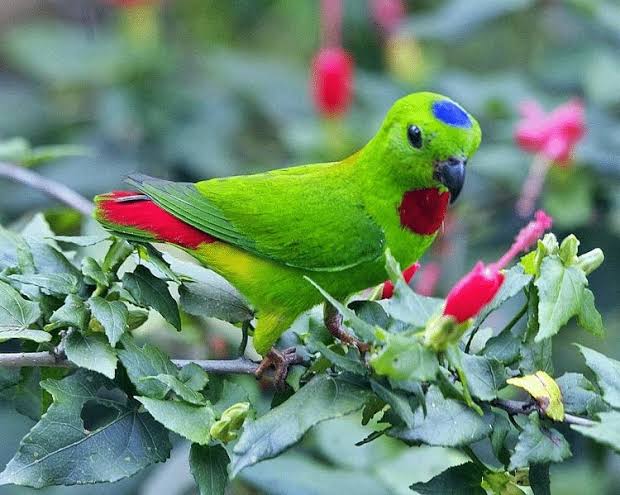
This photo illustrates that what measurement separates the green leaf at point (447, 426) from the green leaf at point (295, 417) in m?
0.07

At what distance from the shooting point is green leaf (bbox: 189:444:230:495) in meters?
1.31

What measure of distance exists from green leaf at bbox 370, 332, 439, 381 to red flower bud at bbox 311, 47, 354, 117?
1750mm

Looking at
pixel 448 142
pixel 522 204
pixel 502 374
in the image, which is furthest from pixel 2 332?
pixel 522 204

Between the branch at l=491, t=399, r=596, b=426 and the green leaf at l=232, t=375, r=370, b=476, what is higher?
the green leaf at l=232, t=375, r=370, b=476

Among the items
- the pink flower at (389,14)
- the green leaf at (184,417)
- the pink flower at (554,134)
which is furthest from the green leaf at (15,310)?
the pink flower at (389,14)

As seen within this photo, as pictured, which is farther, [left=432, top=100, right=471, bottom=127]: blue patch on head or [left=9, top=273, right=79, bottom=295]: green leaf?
[left=432, top=100, right=471, bottom=127]: blue patch on head

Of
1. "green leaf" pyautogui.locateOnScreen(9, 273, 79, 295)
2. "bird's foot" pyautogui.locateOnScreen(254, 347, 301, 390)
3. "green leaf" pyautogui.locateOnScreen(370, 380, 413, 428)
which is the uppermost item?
"green leaf" pyautogui.locateOnScreen(9, 273, 79, 295)

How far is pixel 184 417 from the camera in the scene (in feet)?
4.28

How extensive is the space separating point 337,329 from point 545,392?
13.4 inches

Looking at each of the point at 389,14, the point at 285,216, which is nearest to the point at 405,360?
the point at 285,216

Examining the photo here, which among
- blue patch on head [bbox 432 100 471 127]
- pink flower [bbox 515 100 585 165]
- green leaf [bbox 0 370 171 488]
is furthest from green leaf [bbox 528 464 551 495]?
pink flower [bbox 515 100 585 165]

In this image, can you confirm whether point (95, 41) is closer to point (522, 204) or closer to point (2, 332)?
point (522, 204)

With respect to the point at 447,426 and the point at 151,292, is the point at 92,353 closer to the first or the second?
the point at 151,292

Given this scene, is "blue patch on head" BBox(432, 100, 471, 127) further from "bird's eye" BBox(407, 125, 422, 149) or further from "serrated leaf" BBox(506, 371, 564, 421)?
"serrated leaf" BBox(506, 371, 564, 421)
